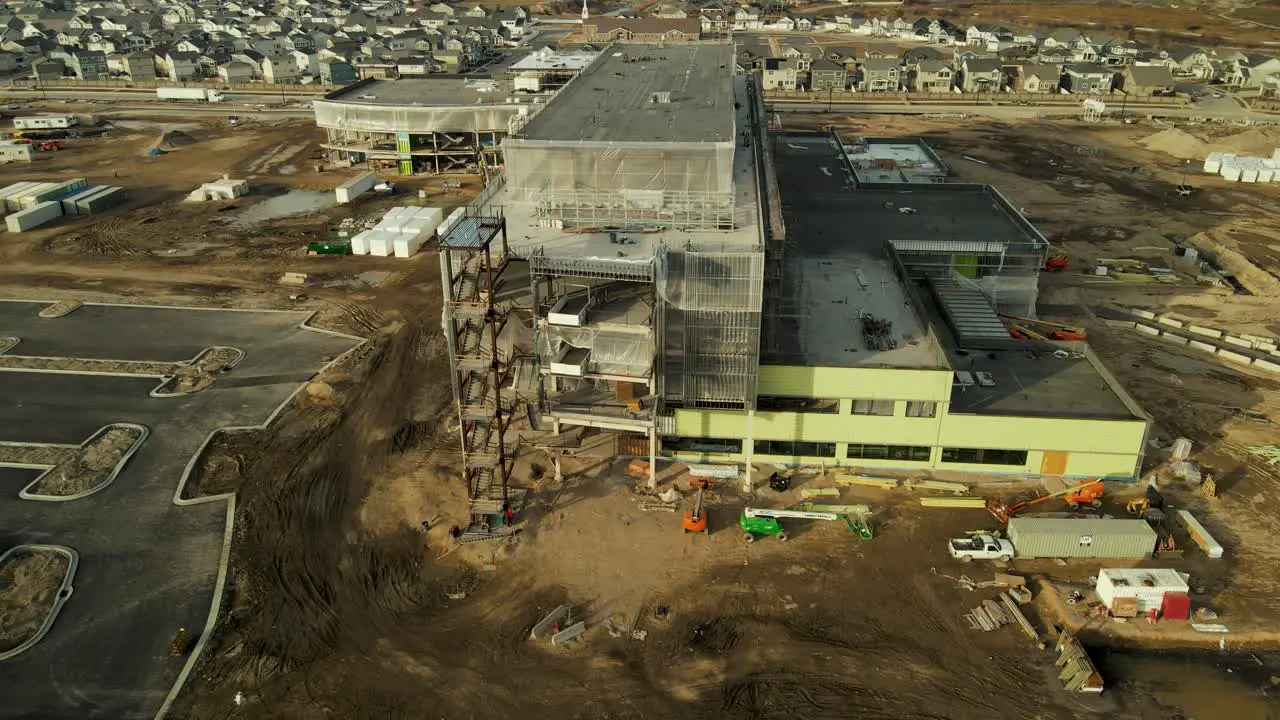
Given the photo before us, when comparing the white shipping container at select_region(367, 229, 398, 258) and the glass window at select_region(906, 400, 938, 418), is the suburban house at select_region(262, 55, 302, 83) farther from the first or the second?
the glass window at select_region(906, 400, 938, 418)

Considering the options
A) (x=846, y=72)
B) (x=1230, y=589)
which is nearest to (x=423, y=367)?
(x=1230, y=589)

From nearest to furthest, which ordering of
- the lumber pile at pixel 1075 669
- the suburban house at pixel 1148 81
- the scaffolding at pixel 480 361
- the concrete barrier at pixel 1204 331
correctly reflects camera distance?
1. the lumber pile at pixel 1075 669
2. the scaffolding at pixel 480 361
3. the concrete barrier at pixel 1204 331
4. the suburban house at pixel 1148 81

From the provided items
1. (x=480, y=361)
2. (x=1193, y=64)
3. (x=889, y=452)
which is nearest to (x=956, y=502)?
(x=889, y=452)

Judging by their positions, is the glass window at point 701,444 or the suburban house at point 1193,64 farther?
the suburban house at point 1193,64

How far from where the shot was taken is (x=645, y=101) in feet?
194

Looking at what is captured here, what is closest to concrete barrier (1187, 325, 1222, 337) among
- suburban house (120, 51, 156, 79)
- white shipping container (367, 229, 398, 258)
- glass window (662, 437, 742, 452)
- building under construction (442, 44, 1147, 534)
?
building under construction (442, 44, 1147, 534)

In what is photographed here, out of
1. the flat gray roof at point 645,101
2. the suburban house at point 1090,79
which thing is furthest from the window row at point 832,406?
the suburban house at point 1090,79

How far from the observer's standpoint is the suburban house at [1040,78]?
470ft

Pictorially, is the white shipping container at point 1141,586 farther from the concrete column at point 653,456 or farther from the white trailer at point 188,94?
the white trailer at point 188,94

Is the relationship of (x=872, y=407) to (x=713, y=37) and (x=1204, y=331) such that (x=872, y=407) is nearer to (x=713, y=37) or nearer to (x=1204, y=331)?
(x=1204, y=331)

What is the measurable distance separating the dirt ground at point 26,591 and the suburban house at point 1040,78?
15180 cm

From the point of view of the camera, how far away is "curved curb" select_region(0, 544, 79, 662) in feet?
109

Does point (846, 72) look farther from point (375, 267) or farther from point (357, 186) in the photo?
point (375, 267)

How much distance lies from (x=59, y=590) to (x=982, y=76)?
148477 mm
